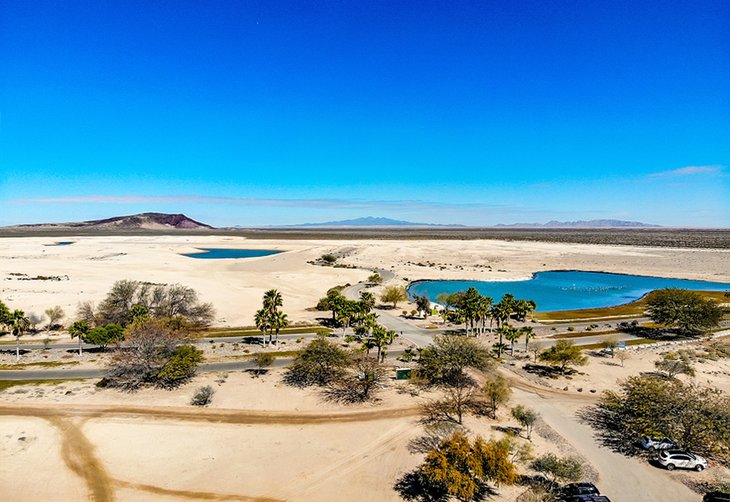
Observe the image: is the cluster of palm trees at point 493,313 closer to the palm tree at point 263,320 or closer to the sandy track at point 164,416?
the sandy track at point 164,416

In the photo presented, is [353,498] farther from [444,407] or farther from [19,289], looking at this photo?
[19,289]

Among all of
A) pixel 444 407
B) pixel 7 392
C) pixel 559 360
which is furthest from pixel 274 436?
pixel 559 360

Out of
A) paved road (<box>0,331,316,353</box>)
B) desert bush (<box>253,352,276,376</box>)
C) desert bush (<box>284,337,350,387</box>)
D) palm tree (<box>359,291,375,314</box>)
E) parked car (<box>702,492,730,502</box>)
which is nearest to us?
parked car (<box>702,492,730,502</box>)

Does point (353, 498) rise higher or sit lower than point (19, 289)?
lower

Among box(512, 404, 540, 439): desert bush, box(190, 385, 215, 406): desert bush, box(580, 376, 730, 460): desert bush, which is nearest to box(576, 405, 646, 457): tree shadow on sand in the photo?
box(580, 376, 730, 460): desert bush

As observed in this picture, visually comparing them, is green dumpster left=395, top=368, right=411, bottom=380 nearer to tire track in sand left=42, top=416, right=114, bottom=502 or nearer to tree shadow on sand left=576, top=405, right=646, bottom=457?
tree shadow on sand left=576, top=405, right=646, bottom=457

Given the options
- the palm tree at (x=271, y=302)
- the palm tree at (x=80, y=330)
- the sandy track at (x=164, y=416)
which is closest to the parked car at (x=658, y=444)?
the sandy track at (x=164, y=416)
